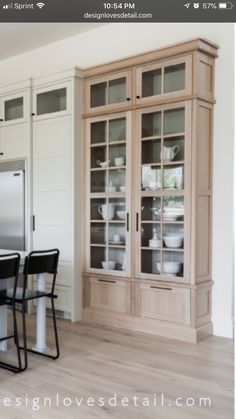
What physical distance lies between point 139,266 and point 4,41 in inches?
119

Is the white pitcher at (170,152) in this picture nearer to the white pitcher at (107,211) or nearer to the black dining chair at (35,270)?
the white pitcher at (107,211)

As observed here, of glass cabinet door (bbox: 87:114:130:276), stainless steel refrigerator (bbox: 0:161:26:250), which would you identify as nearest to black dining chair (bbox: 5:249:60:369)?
glass cabinet door (bbox: 87:114:130:276)

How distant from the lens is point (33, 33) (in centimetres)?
471

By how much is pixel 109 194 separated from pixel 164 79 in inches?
48.0

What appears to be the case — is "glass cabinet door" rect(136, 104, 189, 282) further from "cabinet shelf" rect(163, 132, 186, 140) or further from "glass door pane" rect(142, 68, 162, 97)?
"glass door pane" rect(142, 68, 162, 97)

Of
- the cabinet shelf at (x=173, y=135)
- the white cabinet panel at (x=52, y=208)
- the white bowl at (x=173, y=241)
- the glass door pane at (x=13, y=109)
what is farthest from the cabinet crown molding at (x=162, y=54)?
the white bowl at (x=173, y=241)

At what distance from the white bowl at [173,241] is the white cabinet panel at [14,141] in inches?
76.8

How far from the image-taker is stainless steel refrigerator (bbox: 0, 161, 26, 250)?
16.0 feet

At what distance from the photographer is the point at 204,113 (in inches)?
149

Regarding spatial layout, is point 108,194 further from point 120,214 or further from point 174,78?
point 174,78

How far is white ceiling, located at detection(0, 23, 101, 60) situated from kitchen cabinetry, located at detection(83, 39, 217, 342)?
59 cm
